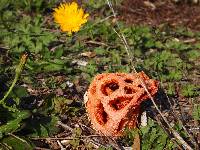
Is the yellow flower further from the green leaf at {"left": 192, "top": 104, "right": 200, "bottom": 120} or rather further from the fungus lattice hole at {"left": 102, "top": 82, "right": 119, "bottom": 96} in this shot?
the green leaf at {"left": 192, "top": 104, "right": 200, "bottom": 120}

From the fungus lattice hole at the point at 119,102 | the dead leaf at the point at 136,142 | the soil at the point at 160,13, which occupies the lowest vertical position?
the dead leaf at the point at 136,142

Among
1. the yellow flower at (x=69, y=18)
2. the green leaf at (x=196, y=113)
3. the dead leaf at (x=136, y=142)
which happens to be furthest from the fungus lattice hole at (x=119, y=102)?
the yellow flower at (x=69, y=18)

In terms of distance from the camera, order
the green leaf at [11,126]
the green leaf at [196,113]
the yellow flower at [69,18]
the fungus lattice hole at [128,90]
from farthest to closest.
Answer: the yellow flower at [69,18], the green leaf at [196,113], the fungus lattice hole at [128,90], the green leaf at [11,126]

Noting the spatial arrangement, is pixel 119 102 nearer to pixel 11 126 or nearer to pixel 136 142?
pixel 136 142

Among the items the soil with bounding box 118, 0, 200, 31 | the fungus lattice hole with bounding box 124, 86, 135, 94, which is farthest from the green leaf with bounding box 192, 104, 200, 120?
the soil with bounding box 118, 0, 200, 31

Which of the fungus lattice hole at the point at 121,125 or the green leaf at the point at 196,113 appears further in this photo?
the green leaf at the point at 196,113

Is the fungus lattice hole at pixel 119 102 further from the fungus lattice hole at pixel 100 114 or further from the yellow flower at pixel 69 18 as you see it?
the yellow flower at pixel 69 18

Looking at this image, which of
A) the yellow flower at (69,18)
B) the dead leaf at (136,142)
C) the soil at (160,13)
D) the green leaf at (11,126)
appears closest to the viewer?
the green leaf at (11,126)
